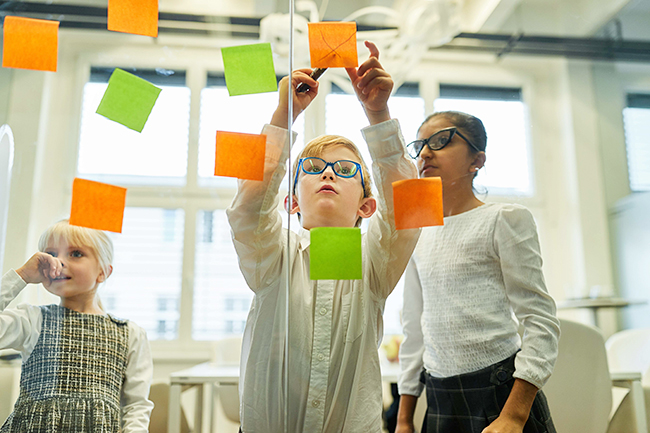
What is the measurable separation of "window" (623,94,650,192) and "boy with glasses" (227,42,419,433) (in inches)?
45.2

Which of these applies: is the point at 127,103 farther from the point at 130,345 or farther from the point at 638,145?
the point at 638,145

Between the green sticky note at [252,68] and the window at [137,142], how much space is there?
0.08 metres

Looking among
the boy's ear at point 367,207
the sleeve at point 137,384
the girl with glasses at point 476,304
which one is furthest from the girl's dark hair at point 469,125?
the sleeve at point 137,384

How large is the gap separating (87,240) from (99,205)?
0.15 ft

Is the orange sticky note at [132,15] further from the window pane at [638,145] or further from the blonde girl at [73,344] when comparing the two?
the window pane at [638,145]

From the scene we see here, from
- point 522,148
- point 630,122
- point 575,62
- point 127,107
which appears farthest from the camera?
point 630,122

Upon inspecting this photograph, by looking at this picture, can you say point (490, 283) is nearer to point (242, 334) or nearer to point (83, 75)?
point (242, 334)

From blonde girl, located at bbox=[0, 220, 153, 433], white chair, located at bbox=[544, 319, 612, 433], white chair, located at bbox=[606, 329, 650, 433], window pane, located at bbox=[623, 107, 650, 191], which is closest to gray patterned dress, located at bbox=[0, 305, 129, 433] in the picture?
blonde girl, located at bbox=[0, 220, 153, 433]

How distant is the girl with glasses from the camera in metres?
0.67

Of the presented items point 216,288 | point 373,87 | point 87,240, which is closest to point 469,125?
point 373,87

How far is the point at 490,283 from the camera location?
0.70 metres

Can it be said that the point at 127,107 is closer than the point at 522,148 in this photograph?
Yes

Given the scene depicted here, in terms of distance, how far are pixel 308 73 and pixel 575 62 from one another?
3.45 feet

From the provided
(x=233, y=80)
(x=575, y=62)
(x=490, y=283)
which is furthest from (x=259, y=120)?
(x=575, y=62)
